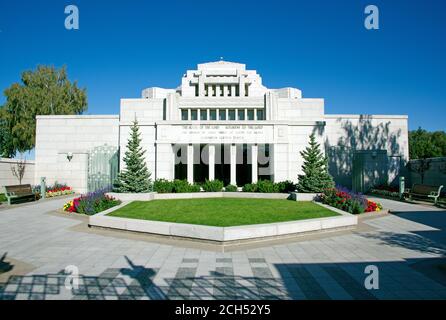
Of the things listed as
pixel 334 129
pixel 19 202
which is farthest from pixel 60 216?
pixel 334 129

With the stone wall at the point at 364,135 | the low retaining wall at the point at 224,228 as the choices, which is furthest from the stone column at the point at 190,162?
the stone wall at the point at 364,135

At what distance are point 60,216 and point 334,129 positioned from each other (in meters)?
25.0

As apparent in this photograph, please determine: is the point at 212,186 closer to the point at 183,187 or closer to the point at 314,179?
the point at 183,187

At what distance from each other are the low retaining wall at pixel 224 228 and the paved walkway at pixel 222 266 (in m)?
0.41

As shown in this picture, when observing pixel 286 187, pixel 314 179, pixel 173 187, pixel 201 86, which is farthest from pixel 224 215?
pixel 201 86

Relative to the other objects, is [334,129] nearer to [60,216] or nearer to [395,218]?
[395,218]

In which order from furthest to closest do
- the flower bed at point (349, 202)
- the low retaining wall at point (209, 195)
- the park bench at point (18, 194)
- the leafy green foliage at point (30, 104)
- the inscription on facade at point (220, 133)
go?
the leafy green foliage at point (30, 104) < the inscription on facade at point (220, 133) < the park bench at point (18, 194) < the low retaining wall at point (209, 195) < the flower bed at point (349, 202)

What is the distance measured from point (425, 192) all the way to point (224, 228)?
16626 millimetres

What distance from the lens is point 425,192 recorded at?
724 inches

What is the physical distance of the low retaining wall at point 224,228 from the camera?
8.77 m

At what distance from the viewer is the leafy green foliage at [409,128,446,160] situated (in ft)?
193
